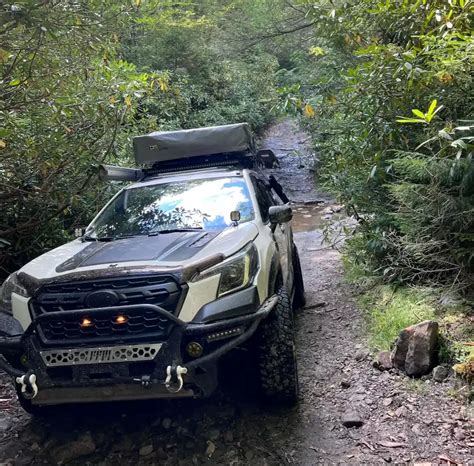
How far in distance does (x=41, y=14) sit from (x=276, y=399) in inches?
142

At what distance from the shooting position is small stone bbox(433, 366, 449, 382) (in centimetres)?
358

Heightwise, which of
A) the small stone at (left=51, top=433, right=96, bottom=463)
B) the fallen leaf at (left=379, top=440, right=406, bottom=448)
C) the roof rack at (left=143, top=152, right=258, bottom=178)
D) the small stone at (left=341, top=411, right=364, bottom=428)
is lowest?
the small stone at (left=341, top=411, right=364, bottom=428)

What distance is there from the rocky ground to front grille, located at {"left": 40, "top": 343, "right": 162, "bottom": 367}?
72 centimetres

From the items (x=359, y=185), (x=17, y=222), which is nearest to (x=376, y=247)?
(x=359, y=185)

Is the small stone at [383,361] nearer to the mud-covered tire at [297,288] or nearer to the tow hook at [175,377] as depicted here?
the mud-covered tire at [297,288]

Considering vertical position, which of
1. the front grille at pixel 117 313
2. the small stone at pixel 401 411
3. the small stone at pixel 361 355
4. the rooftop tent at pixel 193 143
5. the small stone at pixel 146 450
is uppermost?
the rooftop tent at pixel 193 143

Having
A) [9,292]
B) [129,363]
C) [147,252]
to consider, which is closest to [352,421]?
[129,363]

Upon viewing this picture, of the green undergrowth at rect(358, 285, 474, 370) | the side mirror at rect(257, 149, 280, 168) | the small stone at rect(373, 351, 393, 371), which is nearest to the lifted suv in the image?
the small stone at rect(373, 351, 393, 371)

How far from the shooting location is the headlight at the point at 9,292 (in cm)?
332

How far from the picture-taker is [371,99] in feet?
15.7

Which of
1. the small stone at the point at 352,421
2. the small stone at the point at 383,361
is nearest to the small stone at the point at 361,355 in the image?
the small stone at the point at 383,361

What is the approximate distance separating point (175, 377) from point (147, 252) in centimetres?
96

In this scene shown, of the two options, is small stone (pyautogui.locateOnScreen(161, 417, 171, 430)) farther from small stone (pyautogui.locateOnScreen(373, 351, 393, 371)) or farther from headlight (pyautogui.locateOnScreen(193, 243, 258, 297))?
Answer: small stone (pyautogui.locateOnScreen(373, 351, 393, 371))

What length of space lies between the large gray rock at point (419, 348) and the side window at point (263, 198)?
5.12ft
